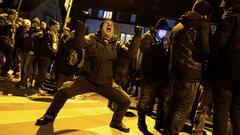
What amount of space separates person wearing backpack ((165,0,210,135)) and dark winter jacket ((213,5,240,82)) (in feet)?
1.37

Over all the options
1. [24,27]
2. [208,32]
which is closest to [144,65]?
[208,32]

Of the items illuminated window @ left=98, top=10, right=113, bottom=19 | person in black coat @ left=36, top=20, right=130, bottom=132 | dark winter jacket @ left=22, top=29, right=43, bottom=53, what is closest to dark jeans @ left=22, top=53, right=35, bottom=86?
dark winter jacket @ left=22, top=29, right=43, bottom=53

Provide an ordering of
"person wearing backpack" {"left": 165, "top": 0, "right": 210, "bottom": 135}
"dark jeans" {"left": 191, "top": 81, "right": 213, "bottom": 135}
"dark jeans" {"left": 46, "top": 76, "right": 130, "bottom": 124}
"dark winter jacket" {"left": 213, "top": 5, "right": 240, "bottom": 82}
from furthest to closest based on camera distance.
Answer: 1. "dark jeans" {"left": 191, "top": 81, "right": 213, "bottom": 135}
2. "dark jeans" {"left": 46, "top": 76, "right": 130, "bottom": 124}
3. "person wearing backpack" {"left": 165, "top": 0, "right": 210, "bottom": 135}
4. "dark winter jacket" {"left": 213, "top": 5, "right": 240, "bottom": 82}

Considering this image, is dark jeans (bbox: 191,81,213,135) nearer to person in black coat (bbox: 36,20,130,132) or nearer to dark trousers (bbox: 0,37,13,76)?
person in black coat (bbox: 36,20,130,132)

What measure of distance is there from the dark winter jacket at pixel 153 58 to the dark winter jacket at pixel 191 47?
4.63 ft

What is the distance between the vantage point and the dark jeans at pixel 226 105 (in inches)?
209

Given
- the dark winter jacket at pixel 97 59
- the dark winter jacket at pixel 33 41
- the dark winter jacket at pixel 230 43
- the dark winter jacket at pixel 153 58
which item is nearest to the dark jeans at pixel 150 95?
the dark winter jacket at pixel 153 58

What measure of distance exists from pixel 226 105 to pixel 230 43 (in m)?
0.84

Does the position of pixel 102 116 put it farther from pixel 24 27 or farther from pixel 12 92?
pixel 24 27

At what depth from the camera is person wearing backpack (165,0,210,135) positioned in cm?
585

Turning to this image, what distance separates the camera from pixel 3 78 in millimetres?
12727

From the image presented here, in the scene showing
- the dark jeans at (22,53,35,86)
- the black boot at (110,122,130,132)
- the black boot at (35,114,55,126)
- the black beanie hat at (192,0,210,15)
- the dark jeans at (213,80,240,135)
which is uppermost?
the black beanie hat at (192,0,210,15)

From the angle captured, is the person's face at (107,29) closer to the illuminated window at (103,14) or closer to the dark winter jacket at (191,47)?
the dark winter jacket at (191,47)

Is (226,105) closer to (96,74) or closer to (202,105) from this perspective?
(202,105)
